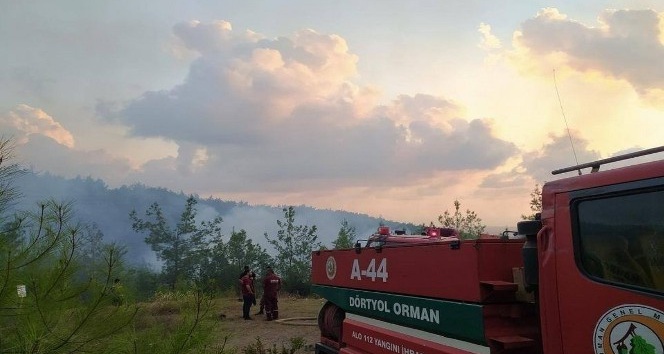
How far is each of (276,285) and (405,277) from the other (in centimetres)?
1191

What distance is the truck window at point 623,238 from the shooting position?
2.97 meters

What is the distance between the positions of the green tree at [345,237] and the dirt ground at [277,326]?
10583mm

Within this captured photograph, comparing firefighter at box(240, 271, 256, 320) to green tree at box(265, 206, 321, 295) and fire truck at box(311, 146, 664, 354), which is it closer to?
fire truck at box(311, 146, 664, 354)

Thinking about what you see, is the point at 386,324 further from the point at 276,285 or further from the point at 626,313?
the point at 276,285

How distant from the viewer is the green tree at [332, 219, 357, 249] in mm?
31328

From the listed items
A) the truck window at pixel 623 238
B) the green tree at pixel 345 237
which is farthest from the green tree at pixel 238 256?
the truck window at pixel 623 238

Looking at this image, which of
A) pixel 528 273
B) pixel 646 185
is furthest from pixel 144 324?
pixel 646 185

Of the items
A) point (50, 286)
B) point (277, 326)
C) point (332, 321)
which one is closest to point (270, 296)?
point (277, 326)

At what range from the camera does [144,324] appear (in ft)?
13.3

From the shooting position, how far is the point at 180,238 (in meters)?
39.0

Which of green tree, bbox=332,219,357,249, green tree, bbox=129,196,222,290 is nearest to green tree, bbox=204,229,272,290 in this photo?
green tree, bbox=129,196,222,290

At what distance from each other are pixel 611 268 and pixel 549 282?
0.48 meters

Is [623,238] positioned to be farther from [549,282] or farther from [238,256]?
[238,256]

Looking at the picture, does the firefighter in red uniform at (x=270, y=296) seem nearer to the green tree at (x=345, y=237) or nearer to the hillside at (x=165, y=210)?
the green tree at (x=345, y=237)
